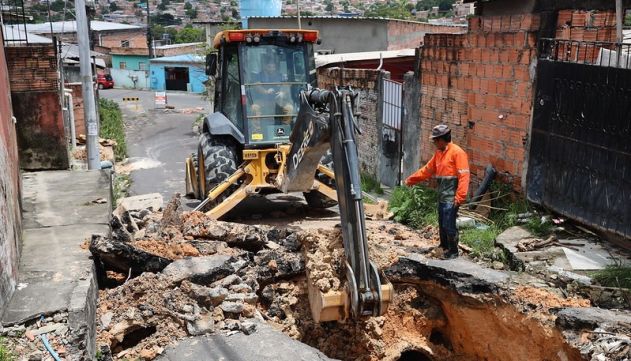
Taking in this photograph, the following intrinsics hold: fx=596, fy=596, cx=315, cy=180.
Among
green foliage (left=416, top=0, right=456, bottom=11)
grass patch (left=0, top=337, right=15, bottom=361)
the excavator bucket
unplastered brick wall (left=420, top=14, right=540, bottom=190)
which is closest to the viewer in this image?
Result: grass patch (left=0, top=337, right=15, bottom=361)

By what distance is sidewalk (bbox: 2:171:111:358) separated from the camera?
4.59m

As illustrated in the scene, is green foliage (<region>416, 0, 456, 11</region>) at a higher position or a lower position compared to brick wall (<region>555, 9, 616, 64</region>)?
higher

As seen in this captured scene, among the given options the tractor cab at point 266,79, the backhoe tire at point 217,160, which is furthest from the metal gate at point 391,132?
the backhoe tire at point 217,160

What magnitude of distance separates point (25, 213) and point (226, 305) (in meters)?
3.26

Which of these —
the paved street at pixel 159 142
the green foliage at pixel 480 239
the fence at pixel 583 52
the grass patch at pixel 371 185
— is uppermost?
the fence at pixel 583 52

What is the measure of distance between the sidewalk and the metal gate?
5018 millimetres

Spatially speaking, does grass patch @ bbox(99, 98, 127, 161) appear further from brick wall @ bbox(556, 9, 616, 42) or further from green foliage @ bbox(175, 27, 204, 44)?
green foliage @ bbox(175, 27, 204, 44)

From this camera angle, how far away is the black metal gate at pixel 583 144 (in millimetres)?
5836

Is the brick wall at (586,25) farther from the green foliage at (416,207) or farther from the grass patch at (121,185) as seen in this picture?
the grass patch at (121,185)

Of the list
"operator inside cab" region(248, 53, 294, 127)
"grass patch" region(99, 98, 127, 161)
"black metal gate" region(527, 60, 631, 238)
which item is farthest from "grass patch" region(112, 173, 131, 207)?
"black metal gate" region(527, 60, 631, 238)

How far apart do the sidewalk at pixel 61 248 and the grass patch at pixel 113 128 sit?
8.28 m

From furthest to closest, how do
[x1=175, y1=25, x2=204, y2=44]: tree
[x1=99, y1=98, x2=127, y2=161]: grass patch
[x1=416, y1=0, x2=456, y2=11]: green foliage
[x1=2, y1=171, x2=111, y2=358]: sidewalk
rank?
[x1=416, y1=0, x2=456, y2=11]: green foliage → [x1=175, y1=25, x2=204, y2=44]: tree → [x1=99, y1=98, x2=127, y2=161]: grass patch → [x1=2, y1=171, x2=111, y2=358]: sidewalk

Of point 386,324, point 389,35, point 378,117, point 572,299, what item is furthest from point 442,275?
point 389,35

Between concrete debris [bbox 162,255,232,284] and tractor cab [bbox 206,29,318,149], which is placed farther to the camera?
tractor cab [bbox 206,29,318,149]
